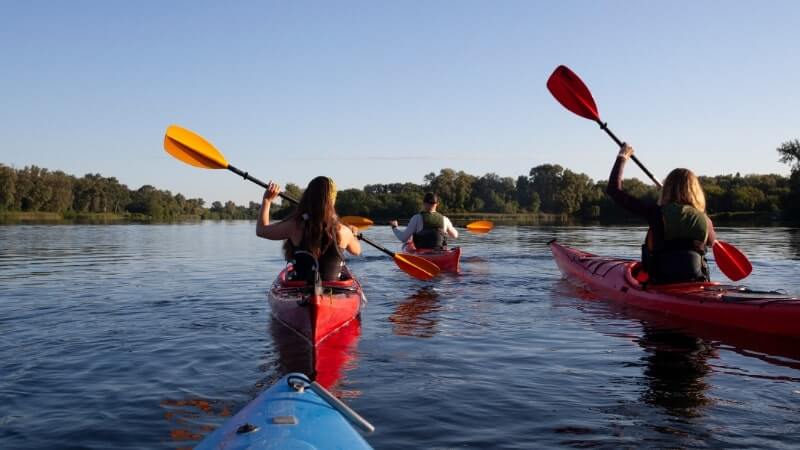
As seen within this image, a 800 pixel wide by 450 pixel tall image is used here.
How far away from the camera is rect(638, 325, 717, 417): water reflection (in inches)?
171

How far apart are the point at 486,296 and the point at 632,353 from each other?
421cm

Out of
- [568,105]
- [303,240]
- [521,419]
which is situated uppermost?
[568,105]

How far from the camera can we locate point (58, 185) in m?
90.9

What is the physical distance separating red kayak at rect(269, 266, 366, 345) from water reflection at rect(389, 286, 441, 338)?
0.62 metres

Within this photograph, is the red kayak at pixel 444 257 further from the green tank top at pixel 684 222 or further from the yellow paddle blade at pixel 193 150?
the yellow paddle blade at pixel 193 150

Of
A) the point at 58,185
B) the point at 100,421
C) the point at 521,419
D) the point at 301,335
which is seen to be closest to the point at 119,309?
the point at 301,335

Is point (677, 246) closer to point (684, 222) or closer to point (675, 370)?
point (684, 222)

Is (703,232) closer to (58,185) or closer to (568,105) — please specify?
(568,105)

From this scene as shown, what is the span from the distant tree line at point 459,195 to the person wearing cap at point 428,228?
1787 inches

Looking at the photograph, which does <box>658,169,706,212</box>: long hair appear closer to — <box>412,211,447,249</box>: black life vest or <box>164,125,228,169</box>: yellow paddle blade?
<box>164,125,228,169</box>: yellow paddle blade

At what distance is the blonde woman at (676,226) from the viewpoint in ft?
24.2

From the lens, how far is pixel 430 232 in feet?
45.7

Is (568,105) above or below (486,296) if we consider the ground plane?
above

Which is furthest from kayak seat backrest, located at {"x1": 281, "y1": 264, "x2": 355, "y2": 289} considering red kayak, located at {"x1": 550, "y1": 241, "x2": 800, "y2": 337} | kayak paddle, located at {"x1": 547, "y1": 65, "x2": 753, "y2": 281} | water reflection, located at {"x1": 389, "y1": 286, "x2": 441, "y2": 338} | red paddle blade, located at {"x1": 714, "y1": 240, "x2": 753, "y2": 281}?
red paddle blade, located at {"x1": 714, "y1": 240, "x2": 753, "y2": 281}
